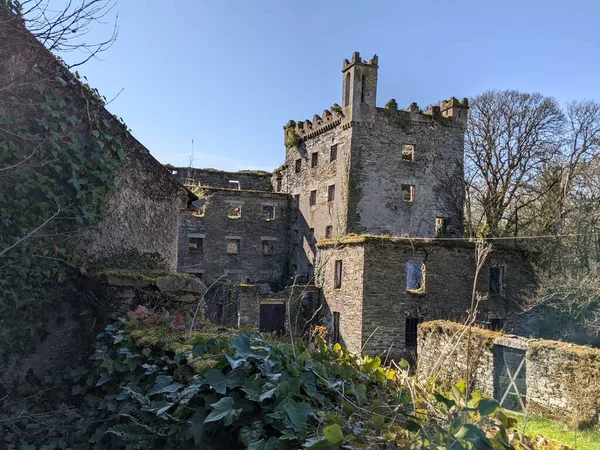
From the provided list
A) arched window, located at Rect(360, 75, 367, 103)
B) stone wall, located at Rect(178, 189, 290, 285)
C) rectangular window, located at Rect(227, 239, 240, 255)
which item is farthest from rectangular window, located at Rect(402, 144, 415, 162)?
rectangular window, located at Rect(227, 239, 240, 255)

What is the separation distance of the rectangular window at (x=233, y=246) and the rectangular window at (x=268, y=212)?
2.52 m

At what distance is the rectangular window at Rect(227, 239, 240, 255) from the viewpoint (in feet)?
98.1

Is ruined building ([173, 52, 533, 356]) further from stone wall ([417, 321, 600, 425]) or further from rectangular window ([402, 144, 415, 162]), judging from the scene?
stone wall ([417, 321, 600, 425])

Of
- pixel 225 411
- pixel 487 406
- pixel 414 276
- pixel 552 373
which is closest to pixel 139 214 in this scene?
pixel 225 411

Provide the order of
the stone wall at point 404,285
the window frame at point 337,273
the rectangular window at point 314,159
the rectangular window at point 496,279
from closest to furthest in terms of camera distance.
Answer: the stone wall at point 404,285
the rectangular window at point 496,279
the window frame at point 337,273
the rectangular window at point 314,159

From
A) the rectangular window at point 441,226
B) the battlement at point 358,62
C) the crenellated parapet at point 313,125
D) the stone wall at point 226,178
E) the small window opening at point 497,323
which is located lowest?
the small window opening at point 497,323

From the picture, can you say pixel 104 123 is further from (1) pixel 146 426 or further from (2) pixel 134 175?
(1) pixel 146 426

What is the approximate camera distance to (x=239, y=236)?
98.5 ft

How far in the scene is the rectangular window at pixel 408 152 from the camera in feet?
87.8

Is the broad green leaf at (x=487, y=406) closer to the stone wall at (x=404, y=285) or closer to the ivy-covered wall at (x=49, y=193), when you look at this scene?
the ivy-covered wall at (x=49, y=193)

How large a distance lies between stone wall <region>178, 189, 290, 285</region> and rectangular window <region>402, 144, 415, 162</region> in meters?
8.52

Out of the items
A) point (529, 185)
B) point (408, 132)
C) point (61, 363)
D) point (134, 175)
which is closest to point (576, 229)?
point (529, 185)

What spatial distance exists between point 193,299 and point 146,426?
2.94 m

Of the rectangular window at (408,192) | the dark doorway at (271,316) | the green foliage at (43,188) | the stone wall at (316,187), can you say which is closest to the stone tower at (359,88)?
the stone wall at (316,187)
